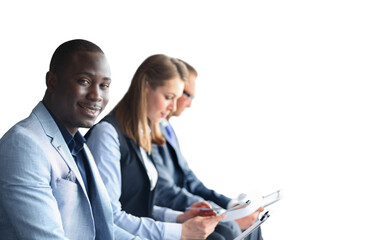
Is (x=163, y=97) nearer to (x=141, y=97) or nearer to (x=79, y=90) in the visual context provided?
(x=141, y=97)

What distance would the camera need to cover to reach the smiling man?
1.67 m

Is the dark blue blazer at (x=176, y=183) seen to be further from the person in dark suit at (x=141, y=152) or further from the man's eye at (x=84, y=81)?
the man's eye at (x=84, y=81)

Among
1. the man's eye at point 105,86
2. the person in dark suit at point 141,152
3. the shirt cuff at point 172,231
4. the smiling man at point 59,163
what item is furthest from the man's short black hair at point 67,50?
the shirt cuff at point 172,231

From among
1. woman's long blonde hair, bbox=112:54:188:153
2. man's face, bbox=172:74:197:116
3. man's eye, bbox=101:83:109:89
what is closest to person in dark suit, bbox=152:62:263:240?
man's face, bbox=172:74:197:116

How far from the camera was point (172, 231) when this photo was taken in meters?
2.62

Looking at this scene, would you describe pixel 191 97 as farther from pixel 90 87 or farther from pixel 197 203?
pixel 90 87

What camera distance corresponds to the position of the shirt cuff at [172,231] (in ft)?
8.52

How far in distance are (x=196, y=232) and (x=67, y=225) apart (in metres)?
1.00

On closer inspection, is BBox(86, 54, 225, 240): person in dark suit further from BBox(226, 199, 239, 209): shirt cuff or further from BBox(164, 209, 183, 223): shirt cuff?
BBox(226, 199, 239, 209): shirt cuff

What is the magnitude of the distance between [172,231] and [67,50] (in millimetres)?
1169

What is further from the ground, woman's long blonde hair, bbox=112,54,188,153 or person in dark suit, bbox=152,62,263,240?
woman's long blonde hair, bbox=112,54,188,153

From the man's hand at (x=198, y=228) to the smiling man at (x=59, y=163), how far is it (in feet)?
2.37

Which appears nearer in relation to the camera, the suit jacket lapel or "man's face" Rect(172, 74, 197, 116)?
the suit jacket lapel

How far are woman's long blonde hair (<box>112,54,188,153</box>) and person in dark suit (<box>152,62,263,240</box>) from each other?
241mm
